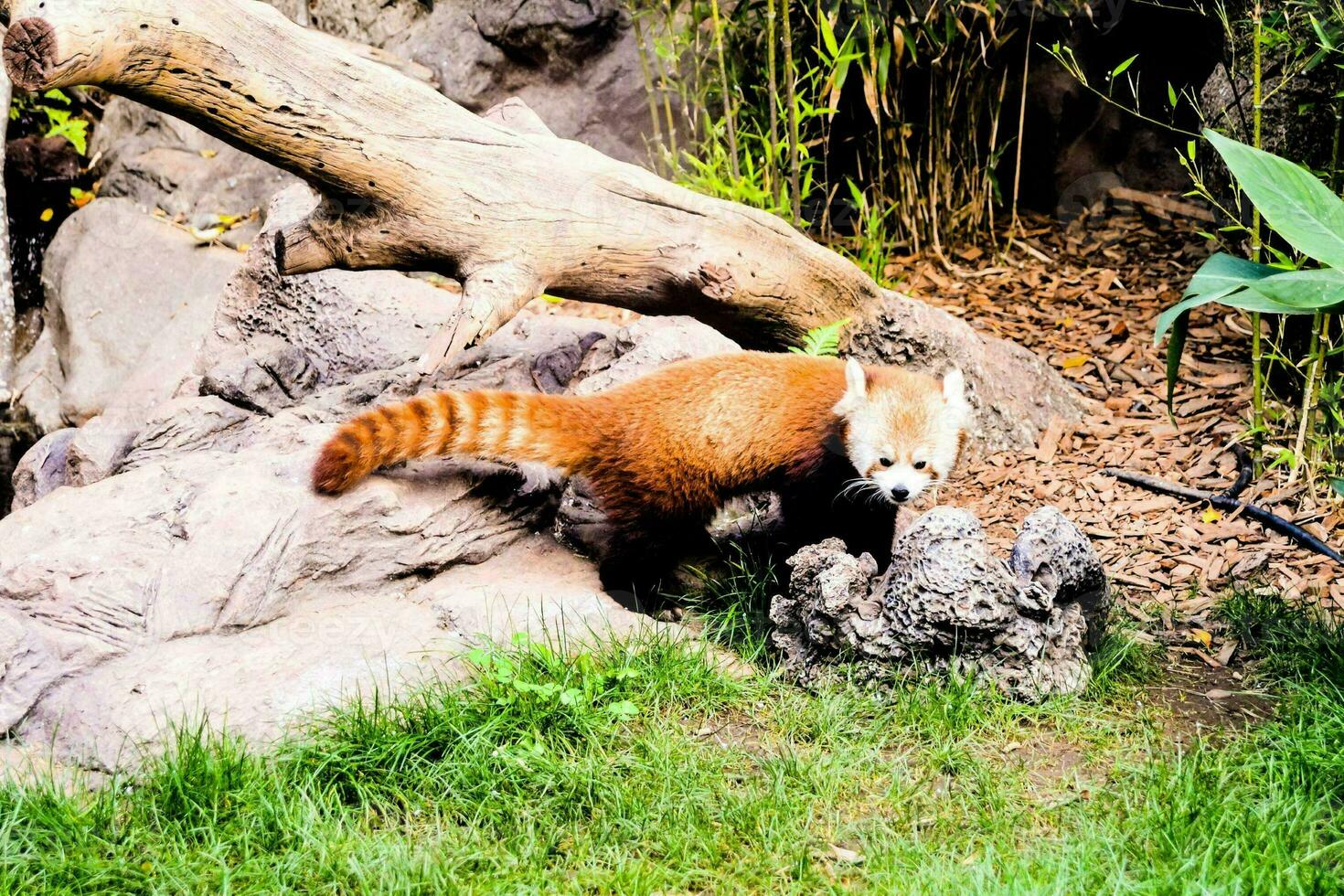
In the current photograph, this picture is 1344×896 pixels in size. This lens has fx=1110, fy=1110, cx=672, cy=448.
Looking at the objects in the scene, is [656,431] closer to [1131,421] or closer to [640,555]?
[640,555]

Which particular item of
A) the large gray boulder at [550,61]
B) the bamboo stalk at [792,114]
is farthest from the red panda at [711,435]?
the large gray boulder at [550,61]

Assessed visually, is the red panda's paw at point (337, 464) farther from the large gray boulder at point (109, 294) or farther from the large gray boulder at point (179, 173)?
the large gray boulder at point (179, 173)

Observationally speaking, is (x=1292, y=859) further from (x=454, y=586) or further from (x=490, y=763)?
(x=454, y=586)

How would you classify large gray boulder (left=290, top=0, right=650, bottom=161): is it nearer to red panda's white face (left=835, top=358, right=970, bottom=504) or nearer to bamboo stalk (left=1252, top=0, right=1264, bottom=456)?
red panda's white face (left=835, top=358, right=970, bottom=504)

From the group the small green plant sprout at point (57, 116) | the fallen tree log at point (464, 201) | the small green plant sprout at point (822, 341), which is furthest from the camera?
the small green plant sprout at point (57, 116)

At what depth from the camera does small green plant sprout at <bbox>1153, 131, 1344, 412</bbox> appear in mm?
2701

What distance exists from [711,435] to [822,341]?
0.86 meters

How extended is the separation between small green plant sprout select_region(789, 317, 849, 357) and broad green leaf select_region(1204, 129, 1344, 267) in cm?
176

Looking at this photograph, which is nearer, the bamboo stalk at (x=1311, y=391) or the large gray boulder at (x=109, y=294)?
the bamboo stalk at (x=1311, y=391)

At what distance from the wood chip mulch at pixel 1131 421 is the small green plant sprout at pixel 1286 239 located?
4.23ft

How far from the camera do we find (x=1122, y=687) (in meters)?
3.28

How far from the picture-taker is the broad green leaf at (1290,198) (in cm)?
282

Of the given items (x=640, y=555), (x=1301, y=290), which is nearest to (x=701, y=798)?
(x=640, y=555)

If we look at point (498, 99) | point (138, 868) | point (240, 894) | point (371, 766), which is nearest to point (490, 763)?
point (371, 766)
